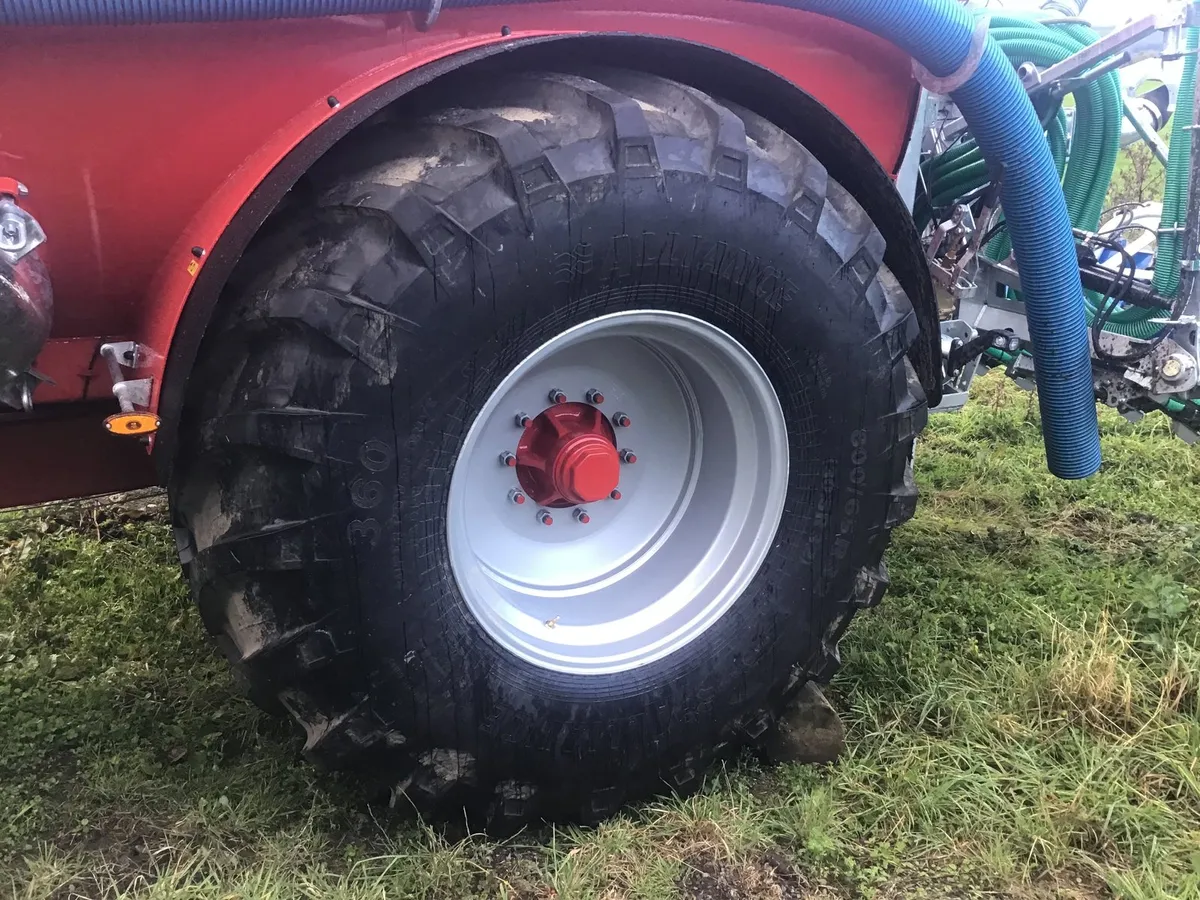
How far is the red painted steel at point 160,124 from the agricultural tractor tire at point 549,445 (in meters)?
0.10

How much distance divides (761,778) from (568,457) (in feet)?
2.92

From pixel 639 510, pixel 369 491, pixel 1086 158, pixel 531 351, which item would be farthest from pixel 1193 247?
pixel 369 491

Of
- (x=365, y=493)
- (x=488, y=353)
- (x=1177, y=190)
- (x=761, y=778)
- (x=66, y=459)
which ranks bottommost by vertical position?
(x=761, y=778)

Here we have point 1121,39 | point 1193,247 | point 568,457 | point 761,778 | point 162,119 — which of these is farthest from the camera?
point 1193,247

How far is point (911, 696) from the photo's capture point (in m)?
2.43

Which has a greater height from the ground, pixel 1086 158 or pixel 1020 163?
pixel 1086 158

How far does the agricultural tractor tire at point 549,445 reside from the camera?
151 centimetres

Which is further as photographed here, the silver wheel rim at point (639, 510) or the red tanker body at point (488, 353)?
the silver wheel rim at point (639, 510)

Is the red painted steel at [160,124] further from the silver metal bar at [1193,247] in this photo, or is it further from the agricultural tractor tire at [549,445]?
the silver metal bar at [1193,247]

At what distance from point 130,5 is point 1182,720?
8.41 feet

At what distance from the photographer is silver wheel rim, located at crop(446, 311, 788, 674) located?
6.33 ft

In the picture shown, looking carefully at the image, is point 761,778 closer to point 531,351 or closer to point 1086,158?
point 531,351

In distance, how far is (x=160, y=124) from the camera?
57.2 inches

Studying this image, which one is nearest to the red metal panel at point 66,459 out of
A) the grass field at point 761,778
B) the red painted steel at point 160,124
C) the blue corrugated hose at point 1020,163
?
the red painted steel at point 160,124
